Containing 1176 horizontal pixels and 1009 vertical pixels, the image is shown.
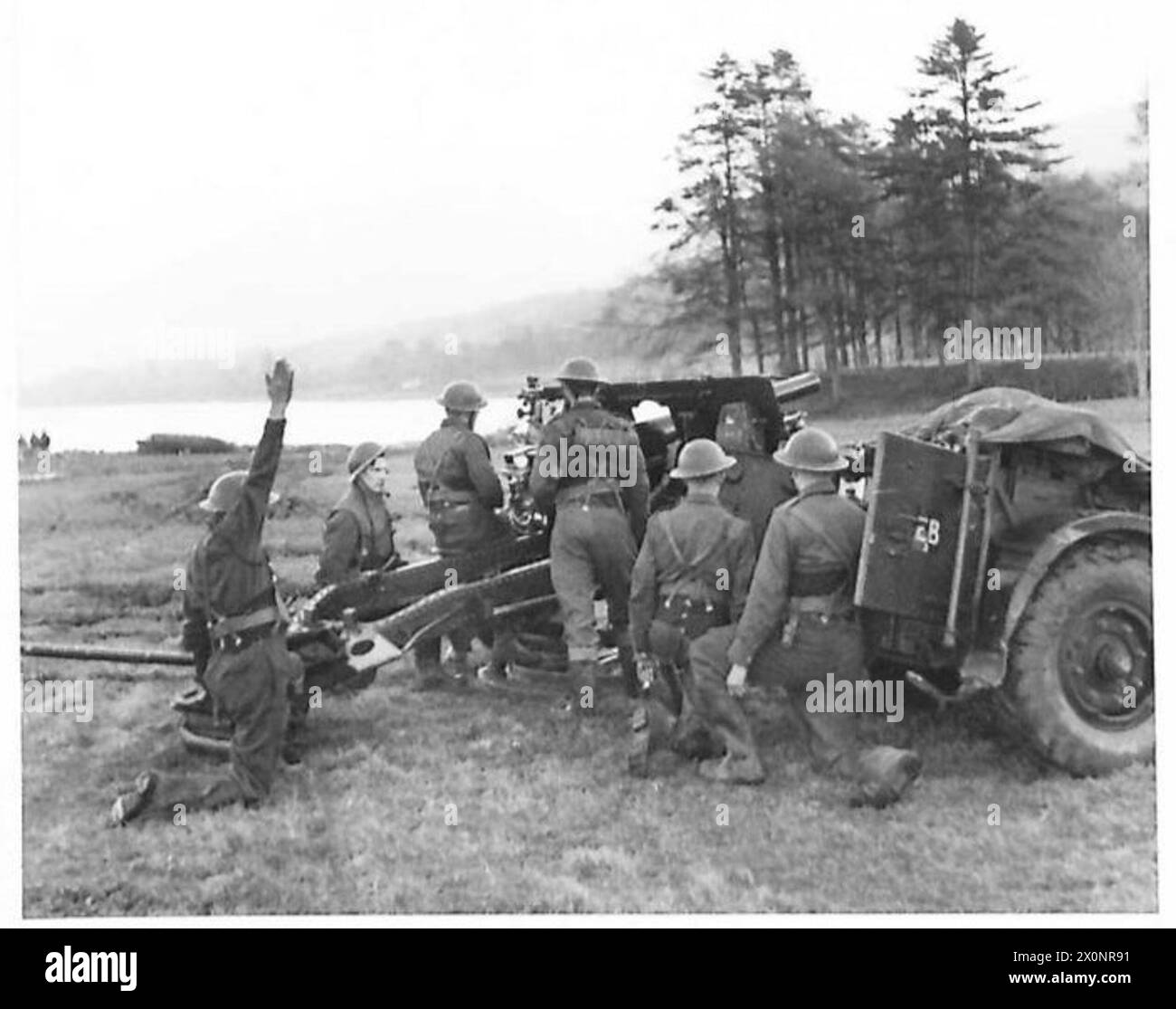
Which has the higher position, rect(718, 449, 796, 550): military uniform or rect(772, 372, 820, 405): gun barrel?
rect(772, 372, 820, 405): gun barrel

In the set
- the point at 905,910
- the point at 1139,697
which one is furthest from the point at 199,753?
the point at 1139,697

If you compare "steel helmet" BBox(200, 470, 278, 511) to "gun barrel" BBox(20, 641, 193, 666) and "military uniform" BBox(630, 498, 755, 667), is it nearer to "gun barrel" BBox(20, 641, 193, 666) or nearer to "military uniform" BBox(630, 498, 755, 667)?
"gun barrel" BBox(20, 641, 193, 666)

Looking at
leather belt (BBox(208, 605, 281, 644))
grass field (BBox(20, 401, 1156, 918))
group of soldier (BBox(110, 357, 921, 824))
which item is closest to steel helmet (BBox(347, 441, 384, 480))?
group of soldier (BBox(110, 357, 921, 824))

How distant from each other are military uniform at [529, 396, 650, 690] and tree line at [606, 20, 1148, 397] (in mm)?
677

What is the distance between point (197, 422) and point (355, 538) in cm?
94

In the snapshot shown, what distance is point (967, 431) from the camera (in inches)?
192

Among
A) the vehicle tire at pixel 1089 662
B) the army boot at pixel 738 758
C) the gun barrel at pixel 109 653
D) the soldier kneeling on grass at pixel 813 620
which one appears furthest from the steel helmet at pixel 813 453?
the gun barrel at pixel 109 653

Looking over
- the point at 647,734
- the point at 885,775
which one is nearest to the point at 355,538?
the point at 647,734

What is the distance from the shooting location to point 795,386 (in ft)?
18.2

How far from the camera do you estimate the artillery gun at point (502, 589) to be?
217 inches

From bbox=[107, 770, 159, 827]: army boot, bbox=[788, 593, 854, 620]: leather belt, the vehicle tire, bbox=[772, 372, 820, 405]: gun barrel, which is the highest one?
bbox=[772, 372, 820, 405]: gun barrel

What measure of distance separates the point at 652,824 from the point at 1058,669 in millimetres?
1638

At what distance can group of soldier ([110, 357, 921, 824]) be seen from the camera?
4875mm
